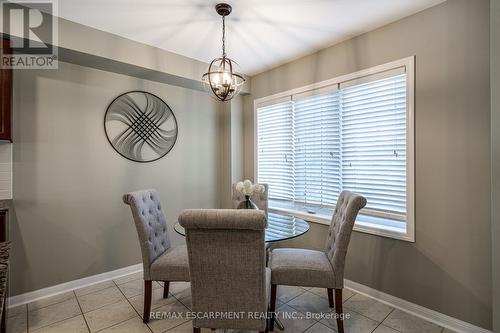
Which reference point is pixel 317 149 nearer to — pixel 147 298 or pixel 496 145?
pixel 496 145

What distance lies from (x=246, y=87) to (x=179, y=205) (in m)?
1.96

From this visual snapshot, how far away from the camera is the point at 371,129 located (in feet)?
8.06

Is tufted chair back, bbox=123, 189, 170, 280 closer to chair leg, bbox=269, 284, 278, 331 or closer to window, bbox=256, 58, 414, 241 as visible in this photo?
chair leg, bbox=269, 284, 278, 331

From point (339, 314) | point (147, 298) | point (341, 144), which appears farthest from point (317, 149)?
point (147, 298)

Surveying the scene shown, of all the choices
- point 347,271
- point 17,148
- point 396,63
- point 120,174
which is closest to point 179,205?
point 120,174

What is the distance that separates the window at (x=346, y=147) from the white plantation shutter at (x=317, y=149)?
0.01 m

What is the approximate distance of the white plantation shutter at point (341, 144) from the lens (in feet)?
7.53

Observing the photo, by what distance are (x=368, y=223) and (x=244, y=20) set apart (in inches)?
89.4

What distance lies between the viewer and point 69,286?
8.44 ft

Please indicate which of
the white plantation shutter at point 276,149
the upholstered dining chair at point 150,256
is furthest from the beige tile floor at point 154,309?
the white plantation shutter at point 276,149

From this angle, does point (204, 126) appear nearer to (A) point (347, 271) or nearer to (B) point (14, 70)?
(B) point (14, 70)

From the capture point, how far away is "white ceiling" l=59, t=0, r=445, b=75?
2.05 m

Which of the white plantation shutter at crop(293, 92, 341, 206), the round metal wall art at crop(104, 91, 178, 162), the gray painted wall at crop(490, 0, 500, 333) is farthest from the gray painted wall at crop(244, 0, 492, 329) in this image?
the round metal wall art at crop(104, 91, 178, 162)

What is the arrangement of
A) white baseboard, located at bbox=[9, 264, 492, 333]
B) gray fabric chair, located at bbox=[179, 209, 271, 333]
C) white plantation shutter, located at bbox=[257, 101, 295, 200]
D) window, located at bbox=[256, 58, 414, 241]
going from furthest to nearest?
white plantation shutter, located at bbox=[257, 101, 295, 200] → window, located at bbox=[256, 58, 414, 241] → white baseboard, located at bbox=[9, 264, 492, 333] → gray fabric chair, located at bbox=[179, 209, 271, 333]
